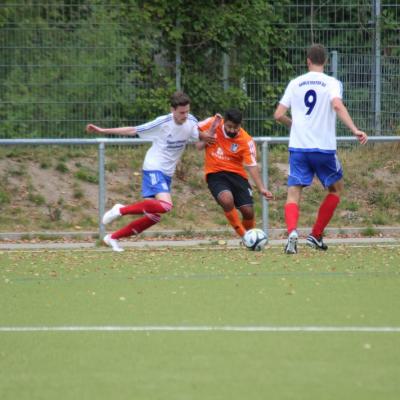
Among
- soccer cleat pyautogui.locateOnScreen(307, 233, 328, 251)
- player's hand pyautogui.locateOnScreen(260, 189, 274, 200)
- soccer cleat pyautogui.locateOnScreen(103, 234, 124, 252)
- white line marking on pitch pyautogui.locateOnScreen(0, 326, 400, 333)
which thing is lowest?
soccer cleat pyautogui.locateOnScreen(103, 234, 124, 252)

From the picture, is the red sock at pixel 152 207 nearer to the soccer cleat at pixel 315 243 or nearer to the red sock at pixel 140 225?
the red sock at pixel 140 225

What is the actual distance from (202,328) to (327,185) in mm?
5129

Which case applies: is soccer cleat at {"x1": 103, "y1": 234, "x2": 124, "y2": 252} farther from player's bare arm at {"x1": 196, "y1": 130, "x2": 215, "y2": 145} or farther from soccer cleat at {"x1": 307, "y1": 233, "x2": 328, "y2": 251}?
soccer cleat at {"x1": 307, "y1": 233, "x2": 328, "y2": 251}

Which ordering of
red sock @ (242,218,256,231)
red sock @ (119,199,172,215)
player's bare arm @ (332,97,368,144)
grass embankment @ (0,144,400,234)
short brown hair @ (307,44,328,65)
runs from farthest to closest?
1. grass embankment @ (0,144,400,234)
2. red sock @ (242,218,256,231)
3. red sock @ (119,199,172,215)
4. short brown hair @ (307,44,328,65)
5. player's bare arm @ (332,97,368,144)

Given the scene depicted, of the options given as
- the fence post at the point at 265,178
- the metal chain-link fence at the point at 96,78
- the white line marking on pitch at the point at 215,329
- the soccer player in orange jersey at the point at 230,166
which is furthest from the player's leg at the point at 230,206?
the metal chain-link fence at the point at 96,78

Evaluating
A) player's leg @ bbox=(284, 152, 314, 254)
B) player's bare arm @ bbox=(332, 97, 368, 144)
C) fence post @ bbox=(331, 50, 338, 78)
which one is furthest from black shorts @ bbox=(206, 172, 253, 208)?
fence post @ bbox=(331, 50, 338, 78)

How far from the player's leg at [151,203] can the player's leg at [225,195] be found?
0.51 meters

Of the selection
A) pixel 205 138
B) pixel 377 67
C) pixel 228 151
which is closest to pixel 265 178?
pixel 228 151

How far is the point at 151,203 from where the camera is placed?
13.0 metres

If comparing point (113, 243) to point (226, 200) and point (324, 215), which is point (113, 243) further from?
point (324, 215)

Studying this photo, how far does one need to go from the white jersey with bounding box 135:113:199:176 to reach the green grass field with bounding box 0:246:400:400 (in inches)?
57.1

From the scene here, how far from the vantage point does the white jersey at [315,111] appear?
12.2 metres

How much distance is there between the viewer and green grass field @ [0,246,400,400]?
6.07 metres

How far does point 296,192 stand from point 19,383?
667 centimetres
